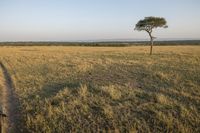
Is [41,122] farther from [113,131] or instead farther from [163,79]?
[163,79]

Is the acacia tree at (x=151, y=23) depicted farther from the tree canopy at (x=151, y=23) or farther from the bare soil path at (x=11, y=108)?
the bare soil path at (x=11, y=108)

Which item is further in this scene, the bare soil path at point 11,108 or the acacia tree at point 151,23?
the acacia tree at point 151,23

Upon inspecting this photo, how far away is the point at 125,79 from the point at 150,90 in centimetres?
301

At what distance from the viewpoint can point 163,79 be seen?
13820 millimetres

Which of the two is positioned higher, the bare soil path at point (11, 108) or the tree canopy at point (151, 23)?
the tree canopy at point (151, 23)

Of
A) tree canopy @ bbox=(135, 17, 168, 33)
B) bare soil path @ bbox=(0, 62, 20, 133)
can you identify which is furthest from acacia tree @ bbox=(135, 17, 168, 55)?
bare soil path @ bbox=(0, 62, 20, 133)

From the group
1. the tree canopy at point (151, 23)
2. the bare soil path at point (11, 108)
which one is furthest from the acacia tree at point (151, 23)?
the bare soil path at point (11, 108)

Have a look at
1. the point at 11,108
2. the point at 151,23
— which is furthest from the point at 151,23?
the point at 11,108

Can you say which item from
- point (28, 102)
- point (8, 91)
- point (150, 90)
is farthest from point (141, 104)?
point (8, 91)

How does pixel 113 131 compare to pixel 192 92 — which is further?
pixel 192 92

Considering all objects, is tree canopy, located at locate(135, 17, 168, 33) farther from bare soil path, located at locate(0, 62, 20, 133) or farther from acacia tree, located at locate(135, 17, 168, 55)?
bare soil path, located at locate(0, 62, 20, 133)

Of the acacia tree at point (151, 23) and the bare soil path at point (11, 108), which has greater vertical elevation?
the acacia tree at point (151, 23)

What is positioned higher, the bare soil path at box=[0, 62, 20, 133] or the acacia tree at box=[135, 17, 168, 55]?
the acacia tree at box=[135, 17, 168, 55]

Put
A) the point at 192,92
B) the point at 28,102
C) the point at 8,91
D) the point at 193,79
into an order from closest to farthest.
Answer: the point at 28,102 < the point at 192,92 < the point at 8,91 < the point at 193,79
